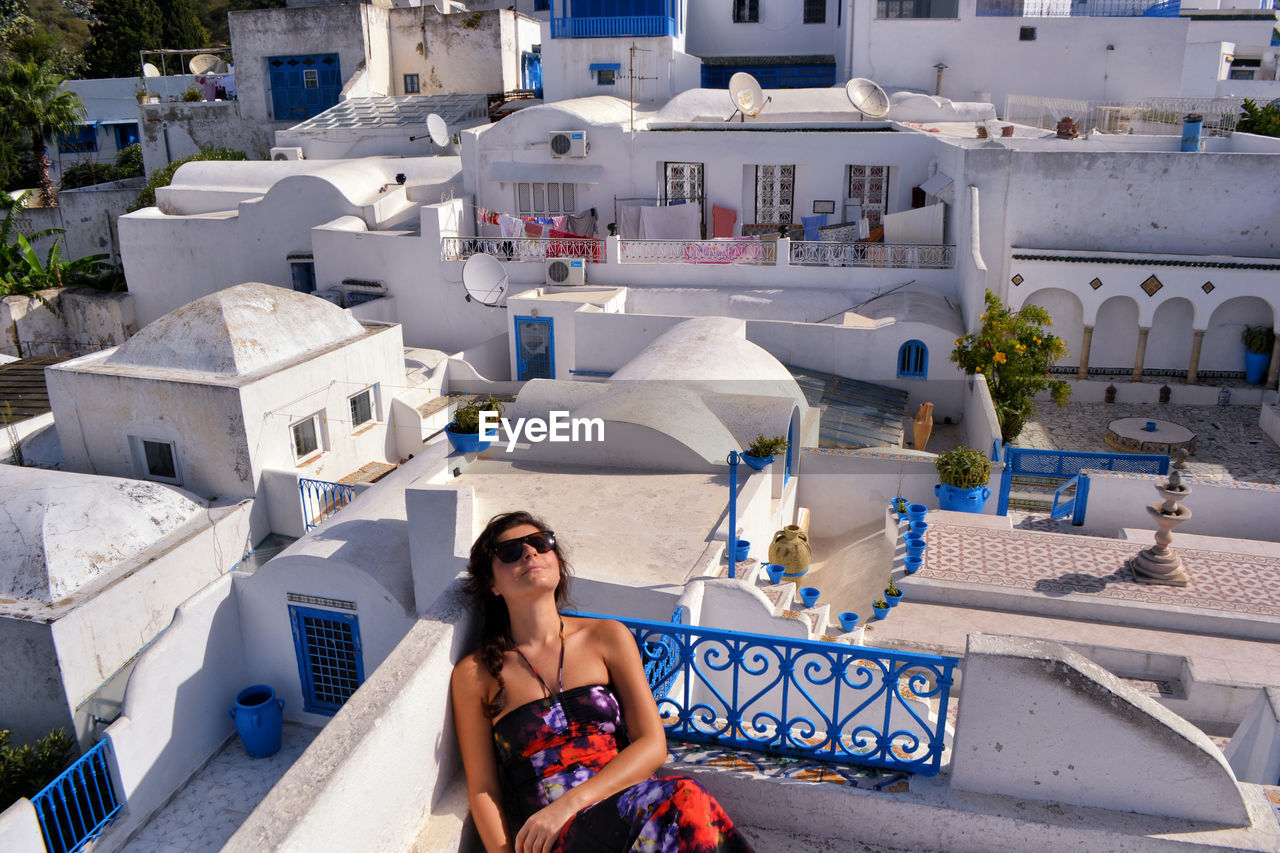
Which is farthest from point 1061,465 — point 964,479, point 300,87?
point 300,87

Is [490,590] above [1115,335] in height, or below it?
above

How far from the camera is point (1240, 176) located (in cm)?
1814

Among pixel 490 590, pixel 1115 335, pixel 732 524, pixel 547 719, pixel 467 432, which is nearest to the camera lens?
Result: pixel 547 719

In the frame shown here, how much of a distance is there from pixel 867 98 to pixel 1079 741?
21839 millimetres

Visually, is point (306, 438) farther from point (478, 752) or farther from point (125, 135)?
point (125, 135)

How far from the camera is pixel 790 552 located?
36.3 ft

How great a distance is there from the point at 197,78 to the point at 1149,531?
39.3m

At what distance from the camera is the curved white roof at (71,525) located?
11961 millimetres

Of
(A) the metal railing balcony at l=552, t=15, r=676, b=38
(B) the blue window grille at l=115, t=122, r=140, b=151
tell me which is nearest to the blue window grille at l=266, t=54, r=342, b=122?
(A) the metal railing balcony at l=552, t=15, r=676, b=38

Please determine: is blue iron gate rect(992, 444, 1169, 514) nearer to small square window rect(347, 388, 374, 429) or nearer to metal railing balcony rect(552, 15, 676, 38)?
small square window rect(347, 388, 374, 429)

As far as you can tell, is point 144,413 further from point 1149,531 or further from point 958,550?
point 1149,531

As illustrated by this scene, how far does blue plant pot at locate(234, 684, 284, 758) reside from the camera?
11.4m

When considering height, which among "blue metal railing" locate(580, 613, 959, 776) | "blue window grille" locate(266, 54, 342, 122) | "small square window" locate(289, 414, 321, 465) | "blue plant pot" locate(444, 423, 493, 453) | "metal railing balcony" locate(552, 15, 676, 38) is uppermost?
"metal railing balcony" locate(552, 15, 676, 38)

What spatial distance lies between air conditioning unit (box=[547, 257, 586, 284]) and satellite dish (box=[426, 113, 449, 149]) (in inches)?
358
